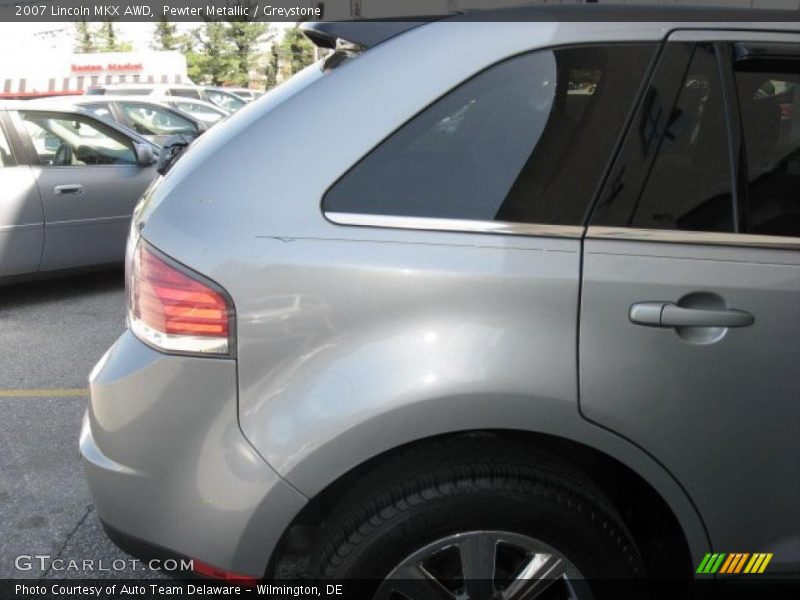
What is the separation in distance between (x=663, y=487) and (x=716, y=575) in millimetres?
333

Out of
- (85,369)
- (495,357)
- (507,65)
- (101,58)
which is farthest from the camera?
(101,58)

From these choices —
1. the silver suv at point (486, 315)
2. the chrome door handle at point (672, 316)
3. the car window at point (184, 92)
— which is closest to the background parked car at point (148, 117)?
the car window at point (184, 92)

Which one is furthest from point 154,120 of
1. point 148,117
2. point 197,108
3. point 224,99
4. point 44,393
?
point 44,393

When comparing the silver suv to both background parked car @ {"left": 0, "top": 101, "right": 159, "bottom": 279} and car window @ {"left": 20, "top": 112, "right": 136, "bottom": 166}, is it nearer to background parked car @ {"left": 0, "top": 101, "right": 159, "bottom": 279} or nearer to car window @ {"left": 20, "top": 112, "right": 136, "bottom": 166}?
background parked car @ {"left": 0, "top": 101, "right": 159, "bottom": 279}

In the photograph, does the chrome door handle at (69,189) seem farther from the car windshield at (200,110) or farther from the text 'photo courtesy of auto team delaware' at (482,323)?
the car windshield at (200,110)

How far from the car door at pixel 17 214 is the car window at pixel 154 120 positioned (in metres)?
5.45

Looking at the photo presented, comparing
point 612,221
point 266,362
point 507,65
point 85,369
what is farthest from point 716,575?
point 85,369

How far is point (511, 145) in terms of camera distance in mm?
1771

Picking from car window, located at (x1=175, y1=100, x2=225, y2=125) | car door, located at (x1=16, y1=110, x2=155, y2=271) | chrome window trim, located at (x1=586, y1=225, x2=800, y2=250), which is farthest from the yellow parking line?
car window, located at (x1=175, y1=100, x2=225, y2=125)

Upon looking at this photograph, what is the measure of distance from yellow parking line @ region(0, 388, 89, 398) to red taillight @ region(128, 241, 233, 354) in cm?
249

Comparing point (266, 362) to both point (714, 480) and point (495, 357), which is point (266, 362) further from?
point (714, 480)

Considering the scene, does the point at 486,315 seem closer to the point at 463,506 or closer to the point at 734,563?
the point at 463,506

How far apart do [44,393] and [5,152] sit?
2346mm

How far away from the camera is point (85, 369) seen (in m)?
4.37
